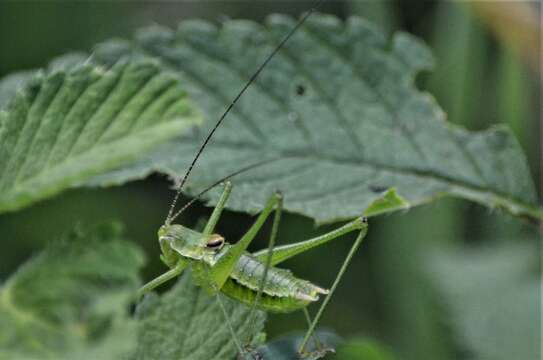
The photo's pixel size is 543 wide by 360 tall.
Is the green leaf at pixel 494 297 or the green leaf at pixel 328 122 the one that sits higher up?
the green leaf at pixel 328 122

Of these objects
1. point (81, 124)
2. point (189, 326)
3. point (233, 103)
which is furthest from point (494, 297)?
point (81, 124)

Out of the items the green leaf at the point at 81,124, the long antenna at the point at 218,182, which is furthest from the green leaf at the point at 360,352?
the green leaf at the point at 81,124

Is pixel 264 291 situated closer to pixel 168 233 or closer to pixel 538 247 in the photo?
pixel 168 233

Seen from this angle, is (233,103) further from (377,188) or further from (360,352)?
(360,352)

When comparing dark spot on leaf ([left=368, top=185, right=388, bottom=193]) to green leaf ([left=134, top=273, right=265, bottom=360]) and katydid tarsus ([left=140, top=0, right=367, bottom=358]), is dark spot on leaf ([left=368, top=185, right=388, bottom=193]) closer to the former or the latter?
katydid tarsus ([left=140, top=0, right=367, bottom=358])

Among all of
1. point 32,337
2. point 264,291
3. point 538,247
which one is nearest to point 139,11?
point 538,247

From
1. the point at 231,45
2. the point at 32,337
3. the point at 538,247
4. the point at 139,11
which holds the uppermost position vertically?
the point at 32,337

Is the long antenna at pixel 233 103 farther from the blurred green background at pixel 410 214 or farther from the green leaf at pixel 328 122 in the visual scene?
the blurred green background at pixel 410 214

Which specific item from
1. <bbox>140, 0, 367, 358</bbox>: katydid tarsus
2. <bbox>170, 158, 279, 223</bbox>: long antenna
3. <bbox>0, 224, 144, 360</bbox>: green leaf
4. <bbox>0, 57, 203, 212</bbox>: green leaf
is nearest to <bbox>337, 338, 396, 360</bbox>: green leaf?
<bbox>140, 0, 367, 358</bbox>: katydid tarsus
